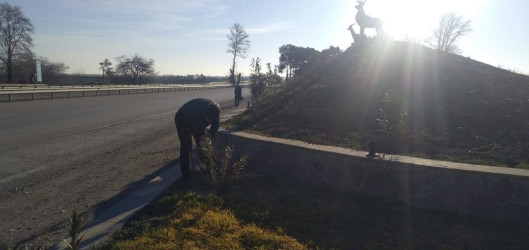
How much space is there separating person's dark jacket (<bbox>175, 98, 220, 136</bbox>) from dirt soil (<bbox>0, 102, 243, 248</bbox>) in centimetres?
137

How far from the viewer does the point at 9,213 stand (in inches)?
202

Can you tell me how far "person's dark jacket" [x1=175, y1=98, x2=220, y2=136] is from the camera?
625 cm

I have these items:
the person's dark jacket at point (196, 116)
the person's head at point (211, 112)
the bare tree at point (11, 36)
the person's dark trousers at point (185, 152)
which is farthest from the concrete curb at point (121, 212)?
the bare tree at point (11, 36)

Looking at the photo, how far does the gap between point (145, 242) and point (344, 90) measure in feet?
27.4

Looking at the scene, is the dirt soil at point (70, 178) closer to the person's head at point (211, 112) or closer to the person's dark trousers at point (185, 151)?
the person's dark trousers at point (185, 151)

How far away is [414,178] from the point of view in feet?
16.5

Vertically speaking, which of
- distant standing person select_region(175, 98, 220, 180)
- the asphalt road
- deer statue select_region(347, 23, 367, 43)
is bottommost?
the asphalt road

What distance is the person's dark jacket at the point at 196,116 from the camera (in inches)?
246

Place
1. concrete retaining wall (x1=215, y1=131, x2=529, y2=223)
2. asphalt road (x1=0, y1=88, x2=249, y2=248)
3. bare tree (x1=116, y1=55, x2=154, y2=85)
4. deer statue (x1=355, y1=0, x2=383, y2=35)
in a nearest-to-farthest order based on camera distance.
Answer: concrete retaining wall (x1=215, y1=131, x2=529, y2=223)
asphalt road (x1=0, y1=88, x2=249, y2=248)
deer statue (x1=355, y1=0, x2=383, y2=35)
bare tree (x1=116, y1=55, x2=154, y2=85)

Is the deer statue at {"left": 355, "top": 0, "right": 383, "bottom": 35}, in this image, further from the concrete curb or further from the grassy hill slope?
the concrete curb

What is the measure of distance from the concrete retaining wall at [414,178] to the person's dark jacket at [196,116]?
3.88ft

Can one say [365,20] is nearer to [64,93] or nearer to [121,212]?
[121,212]

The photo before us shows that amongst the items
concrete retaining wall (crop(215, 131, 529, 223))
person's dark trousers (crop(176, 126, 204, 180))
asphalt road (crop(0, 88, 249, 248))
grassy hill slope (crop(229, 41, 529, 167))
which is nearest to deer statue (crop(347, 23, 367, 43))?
grassy hill slope (crop(229, 41, 529, 167))

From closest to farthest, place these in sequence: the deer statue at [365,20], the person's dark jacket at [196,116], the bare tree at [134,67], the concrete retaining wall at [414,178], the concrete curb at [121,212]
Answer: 1. the concrete curb at [121,212]
2. the concrete retaining wall at [414,178]
3. the person's dark jacket at [196,116]
4. the deer statue at [365,20]
5. the bare tree at [134,67]
